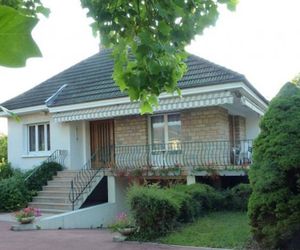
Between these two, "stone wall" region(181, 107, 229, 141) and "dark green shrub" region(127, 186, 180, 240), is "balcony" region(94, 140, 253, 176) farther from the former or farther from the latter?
"dark green shrub" region(127, 186, 180, 240)

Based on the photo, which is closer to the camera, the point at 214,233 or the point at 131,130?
the point at 214,233

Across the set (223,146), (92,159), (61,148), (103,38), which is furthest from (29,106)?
(103,38)

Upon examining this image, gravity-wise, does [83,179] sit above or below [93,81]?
below

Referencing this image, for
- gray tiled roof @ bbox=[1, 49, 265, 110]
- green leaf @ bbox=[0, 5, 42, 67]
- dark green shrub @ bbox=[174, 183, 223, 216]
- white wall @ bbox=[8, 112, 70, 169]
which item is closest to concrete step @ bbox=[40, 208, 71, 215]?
white wall @ bbox=[8, 112, 70, 169]

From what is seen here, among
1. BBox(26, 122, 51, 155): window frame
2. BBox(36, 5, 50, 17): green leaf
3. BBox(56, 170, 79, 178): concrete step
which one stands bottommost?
BBox(56, 170, 79, 178): concrete step

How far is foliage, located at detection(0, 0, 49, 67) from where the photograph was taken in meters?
0.54

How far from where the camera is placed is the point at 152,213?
1228 cm

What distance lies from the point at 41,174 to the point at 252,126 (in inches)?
447

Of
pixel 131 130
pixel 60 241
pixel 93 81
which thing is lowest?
pixel 60 241

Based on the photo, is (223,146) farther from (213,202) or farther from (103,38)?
(103,38)

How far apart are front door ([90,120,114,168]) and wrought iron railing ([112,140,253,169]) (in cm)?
76

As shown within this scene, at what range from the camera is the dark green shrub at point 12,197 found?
19.2 meters

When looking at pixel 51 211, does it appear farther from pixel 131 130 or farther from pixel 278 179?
pixel 278 179

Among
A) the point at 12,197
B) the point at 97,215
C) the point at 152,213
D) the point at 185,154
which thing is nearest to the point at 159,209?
the point at 152,213
